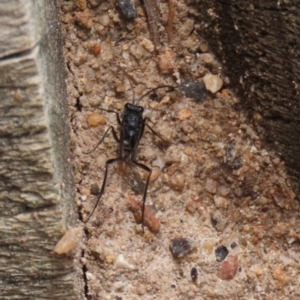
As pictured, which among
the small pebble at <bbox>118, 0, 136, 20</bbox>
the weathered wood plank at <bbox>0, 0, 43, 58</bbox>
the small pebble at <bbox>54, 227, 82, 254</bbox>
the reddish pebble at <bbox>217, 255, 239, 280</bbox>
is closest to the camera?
the weathered wood plank at <bbox>0, 0, 43, 58</bbox>

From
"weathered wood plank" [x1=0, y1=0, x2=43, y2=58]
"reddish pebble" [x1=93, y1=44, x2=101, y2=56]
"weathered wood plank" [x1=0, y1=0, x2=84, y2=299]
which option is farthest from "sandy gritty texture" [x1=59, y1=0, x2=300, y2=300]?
"weathered wood plank" [x1=0, y1=0, x2=43, y2=58]

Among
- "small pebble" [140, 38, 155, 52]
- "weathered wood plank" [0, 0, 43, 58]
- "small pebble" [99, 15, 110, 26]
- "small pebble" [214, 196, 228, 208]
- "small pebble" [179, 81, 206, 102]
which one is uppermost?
"weathered wood plank" [0, 0, 43, 58]

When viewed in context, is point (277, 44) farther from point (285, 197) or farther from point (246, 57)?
point (285, 197)

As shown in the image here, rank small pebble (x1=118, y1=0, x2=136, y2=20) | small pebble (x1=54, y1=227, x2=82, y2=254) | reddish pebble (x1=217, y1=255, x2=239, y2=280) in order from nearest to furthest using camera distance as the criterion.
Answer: small pebble (x1=54, y1=227, x2=82, y2=254)
small pebble (x1=118, y1=0, x2=136, y2=20)
reddish pebble (x1=217, y1=255, x2=239, y2=280)

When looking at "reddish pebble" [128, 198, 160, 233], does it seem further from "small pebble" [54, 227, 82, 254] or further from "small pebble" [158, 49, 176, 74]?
"small pebble" [158, 49, 176, 74]

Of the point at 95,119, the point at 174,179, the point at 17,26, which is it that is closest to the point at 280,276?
the point at 174,179

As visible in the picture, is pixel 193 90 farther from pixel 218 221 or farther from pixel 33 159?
pixel 33 159
